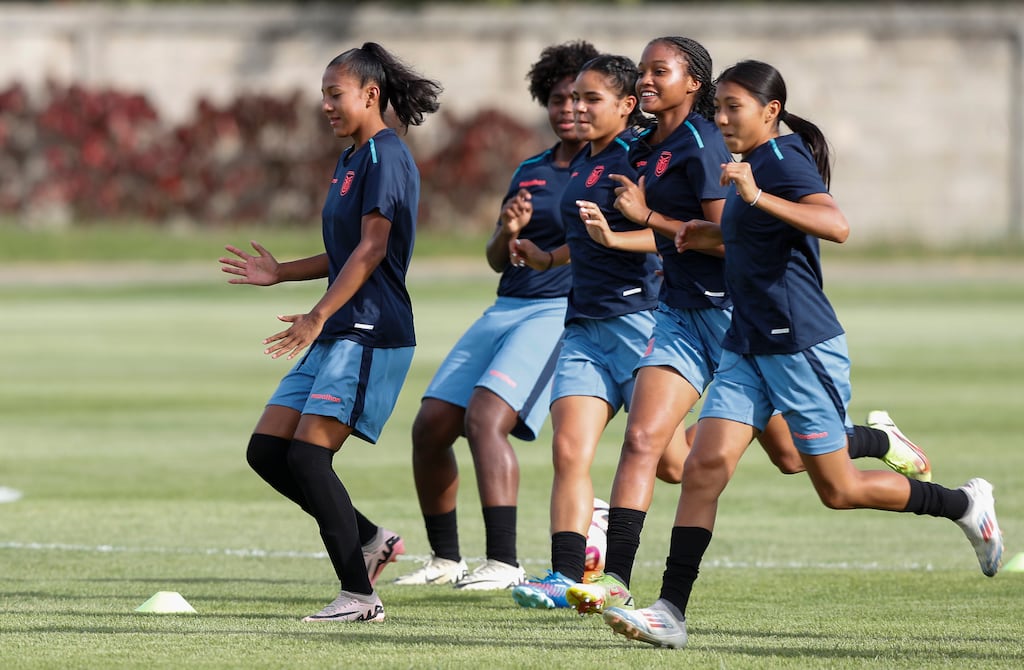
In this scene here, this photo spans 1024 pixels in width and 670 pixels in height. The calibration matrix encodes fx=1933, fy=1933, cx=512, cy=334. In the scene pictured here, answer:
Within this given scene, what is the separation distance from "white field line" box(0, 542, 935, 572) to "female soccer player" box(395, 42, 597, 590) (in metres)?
0.71

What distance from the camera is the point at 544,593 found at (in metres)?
7.80

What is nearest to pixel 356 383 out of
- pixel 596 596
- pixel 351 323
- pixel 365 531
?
pixel 351 323

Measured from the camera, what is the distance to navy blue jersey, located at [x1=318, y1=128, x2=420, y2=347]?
764 centimetres

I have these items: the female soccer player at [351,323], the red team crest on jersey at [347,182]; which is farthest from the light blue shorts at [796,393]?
the red team crest on jersey at [347,182]

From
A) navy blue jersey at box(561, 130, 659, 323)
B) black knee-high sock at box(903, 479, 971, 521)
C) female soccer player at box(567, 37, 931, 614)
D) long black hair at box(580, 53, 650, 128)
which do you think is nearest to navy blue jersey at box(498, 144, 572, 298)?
navy blue jersey at box(561, 130, 659, 323)

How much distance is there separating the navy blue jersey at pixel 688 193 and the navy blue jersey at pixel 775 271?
0.66 metres

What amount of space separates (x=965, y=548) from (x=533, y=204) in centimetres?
298

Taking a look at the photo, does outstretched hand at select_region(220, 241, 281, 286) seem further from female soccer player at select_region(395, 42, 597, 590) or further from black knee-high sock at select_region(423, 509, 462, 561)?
black knee-high sock at select_region(423, 509, 462, 561)

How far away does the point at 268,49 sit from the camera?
41125 mm

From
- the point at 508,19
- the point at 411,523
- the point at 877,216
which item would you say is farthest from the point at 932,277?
the point at 411,523

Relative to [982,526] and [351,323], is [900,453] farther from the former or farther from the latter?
[351,323]

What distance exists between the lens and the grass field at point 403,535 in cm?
684

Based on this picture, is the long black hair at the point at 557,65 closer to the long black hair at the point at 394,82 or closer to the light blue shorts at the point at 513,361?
the light blue shorts at the point at 513,361

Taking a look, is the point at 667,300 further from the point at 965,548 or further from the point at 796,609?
the point at 965,548
